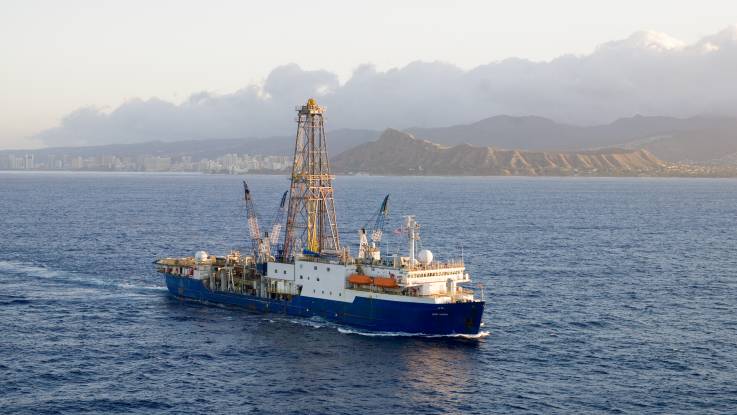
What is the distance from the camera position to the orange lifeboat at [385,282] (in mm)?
67688

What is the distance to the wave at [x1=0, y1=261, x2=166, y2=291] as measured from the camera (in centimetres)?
8669

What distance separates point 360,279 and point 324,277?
4.64m

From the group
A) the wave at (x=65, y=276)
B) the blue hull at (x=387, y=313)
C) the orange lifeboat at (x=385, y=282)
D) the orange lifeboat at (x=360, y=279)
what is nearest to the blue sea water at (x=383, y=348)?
the wave at (x=65, y=276)

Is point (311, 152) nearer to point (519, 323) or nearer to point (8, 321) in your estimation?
point (519, 323)

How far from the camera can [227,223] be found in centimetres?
16038

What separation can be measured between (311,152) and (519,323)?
27.5 m

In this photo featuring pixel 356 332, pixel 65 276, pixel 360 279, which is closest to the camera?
pixel 356 332

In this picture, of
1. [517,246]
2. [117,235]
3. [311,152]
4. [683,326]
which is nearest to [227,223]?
[117,235]

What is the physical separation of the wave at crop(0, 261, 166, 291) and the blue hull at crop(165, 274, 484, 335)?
17282mm

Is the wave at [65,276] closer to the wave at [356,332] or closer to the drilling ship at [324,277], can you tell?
the drilling ship at [324,277]

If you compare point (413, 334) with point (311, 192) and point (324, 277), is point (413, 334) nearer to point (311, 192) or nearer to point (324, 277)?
point (324, 277)

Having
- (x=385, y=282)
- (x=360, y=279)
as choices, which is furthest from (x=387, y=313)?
(x=360, y=279)

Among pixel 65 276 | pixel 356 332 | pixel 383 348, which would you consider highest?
pixel 65 276

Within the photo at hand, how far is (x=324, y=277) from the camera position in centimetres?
7231
